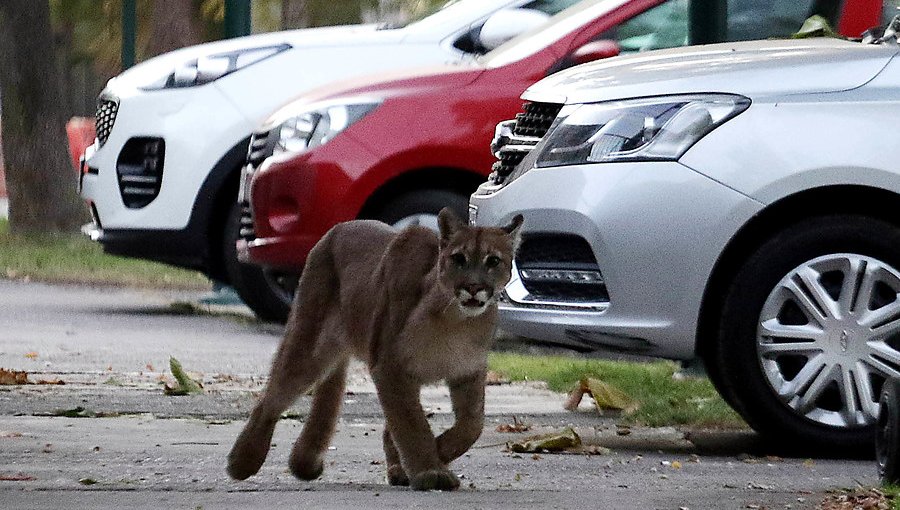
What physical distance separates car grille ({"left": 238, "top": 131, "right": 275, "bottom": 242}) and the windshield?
1.24m

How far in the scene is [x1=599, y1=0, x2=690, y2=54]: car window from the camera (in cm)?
1030

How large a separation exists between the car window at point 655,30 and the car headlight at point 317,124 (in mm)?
1264

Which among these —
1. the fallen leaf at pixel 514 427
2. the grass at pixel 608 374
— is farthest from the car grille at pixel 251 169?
the fallen leaf at pixel 514 427

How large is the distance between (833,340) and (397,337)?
179cm

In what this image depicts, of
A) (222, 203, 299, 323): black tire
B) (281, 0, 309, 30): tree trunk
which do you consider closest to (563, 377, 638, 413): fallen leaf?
(222, 203, 299, 323): black tire

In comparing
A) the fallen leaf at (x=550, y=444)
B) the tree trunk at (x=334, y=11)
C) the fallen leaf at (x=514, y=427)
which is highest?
the fallen leaf at (x=550, y=444)

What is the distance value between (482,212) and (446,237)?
1.85 metres

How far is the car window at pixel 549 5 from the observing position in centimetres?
1117

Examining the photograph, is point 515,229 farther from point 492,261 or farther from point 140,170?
point 140,170

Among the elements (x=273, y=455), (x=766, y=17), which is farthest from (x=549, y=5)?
(x=273, y=455)

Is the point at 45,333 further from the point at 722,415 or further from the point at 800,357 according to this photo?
the point at 800,357

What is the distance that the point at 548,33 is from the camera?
1025cm

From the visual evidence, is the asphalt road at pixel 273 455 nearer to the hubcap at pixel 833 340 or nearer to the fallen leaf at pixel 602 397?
Result: the fallen leaf at pixel 602 397

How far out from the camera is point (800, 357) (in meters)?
7.24
